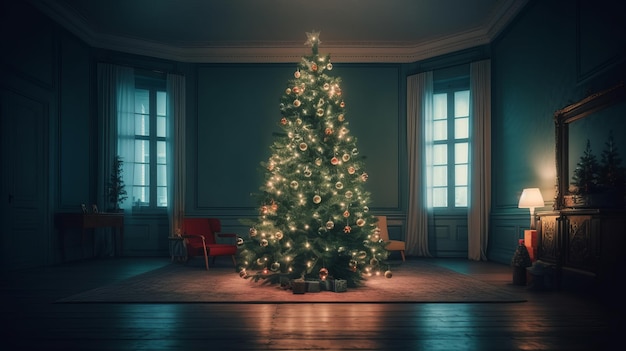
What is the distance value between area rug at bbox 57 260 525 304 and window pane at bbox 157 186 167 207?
10.2 ft

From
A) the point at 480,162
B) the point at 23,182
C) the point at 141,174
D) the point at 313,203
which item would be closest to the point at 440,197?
the point at 480,162

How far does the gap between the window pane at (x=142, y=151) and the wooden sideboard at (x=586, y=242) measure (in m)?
6.65

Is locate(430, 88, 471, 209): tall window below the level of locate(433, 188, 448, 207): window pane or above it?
above

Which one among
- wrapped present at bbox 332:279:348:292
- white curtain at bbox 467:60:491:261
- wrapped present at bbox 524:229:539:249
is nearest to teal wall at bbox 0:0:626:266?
white curtain at bbox 467:60:491:261

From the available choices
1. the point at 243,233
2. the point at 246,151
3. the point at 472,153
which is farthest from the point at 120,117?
the point at 472,153

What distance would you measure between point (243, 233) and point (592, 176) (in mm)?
5933

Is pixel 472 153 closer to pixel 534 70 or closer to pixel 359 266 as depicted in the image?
pixel 534 70

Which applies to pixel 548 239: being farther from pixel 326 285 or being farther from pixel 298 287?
pixel 298 287

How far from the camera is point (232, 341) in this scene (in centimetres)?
277

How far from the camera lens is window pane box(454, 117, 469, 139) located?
872cm

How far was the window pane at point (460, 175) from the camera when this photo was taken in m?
8.62

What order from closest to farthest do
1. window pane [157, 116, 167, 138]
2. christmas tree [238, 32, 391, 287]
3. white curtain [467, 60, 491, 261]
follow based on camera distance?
christmas tree [238, 32, 391, 287] → white curtain [467, 60, 491, 261] → window pane [157, 116, 167, 138]

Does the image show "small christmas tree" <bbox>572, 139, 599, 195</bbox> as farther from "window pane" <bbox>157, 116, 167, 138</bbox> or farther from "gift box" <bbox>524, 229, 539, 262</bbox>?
"window pane" <bbox>157, 116, 167, 138</bbox>

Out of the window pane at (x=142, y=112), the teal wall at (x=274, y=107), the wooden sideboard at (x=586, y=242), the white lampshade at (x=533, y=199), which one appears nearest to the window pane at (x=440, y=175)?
the teal wall at (x=274, y=107)
